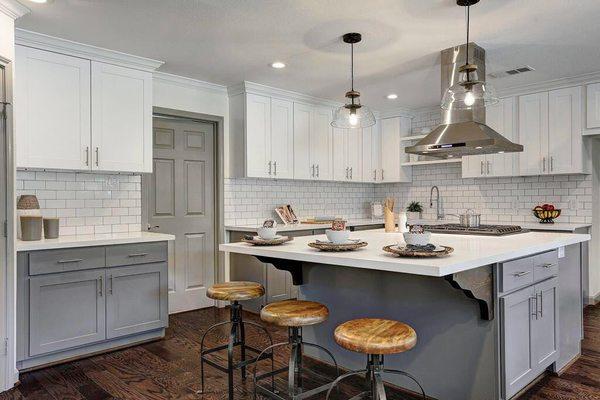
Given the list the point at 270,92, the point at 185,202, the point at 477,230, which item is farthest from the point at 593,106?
the point at 185,202

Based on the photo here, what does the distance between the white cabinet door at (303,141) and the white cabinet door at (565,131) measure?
268 centimetres

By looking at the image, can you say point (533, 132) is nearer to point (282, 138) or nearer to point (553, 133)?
point (553, 133)

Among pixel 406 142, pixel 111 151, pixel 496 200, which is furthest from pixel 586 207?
pixel 111 151

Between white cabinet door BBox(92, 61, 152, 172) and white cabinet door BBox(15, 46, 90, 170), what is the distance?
0.08 m

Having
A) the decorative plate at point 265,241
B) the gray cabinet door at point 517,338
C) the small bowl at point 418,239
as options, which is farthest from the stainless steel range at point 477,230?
the decorative plate at point 265,241

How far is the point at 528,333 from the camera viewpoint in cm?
256

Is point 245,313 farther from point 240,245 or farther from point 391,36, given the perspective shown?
point 391,36

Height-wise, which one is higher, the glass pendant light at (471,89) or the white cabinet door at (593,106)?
the white cabinet door at (593,106)

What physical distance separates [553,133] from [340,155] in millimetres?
2469

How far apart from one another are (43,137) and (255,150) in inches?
82.3

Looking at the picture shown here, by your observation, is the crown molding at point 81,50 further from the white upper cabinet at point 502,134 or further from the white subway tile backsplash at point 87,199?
the white upper cabinet at point 502,134

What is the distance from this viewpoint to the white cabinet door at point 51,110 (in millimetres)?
3328

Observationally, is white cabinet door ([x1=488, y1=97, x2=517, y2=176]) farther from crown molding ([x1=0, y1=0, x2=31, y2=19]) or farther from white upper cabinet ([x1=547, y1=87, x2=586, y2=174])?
crown molding ([x1=0, y1=0, x2=31, y2=19])

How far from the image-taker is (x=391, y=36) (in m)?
3.43
